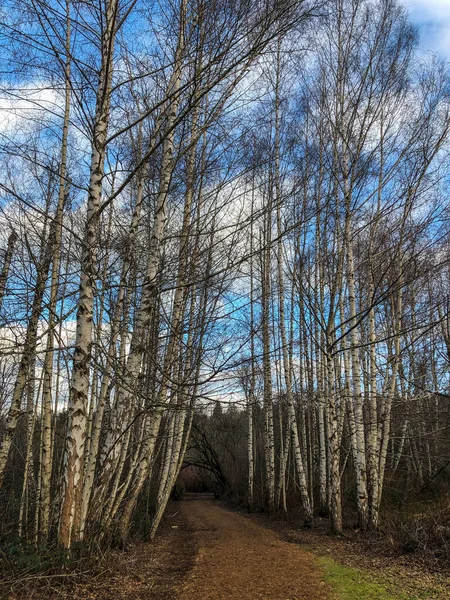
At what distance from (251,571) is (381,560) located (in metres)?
2.02

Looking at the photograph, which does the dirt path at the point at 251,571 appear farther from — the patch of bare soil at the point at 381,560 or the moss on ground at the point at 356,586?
the patch of bare soil at the point at 381,560

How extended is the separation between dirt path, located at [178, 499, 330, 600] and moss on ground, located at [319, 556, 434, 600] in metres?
0.17

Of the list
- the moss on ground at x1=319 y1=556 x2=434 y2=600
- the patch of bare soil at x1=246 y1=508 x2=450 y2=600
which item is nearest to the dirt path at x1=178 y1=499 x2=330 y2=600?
the moss on ground at x1=319 y1=556 x2=434 y2=600

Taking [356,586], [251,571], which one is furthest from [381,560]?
[251,571]

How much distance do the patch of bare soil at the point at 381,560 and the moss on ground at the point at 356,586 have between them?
0.10 metres

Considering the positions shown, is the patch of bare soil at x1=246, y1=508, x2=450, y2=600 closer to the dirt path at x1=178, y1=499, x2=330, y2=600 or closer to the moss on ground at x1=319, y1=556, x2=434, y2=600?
the moss on ground at x1=319, y1=556, x2=434, y2=600

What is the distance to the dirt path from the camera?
502cm

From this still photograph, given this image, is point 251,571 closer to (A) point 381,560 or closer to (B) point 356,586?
(B) point 356,586

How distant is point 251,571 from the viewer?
6.05m

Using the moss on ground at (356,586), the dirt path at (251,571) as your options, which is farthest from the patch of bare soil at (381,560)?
the dirt path at (251,571)

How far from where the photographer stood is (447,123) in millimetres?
8508

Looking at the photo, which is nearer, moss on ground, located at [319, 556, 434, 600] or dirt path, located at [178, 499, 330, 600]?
moss on ground, located at [319, 556, 434, 600]

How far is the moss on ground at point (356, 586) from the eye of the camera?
15.5 ft

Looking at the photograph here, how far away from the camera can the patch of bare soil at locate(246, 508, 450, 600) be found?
5.09 meters
